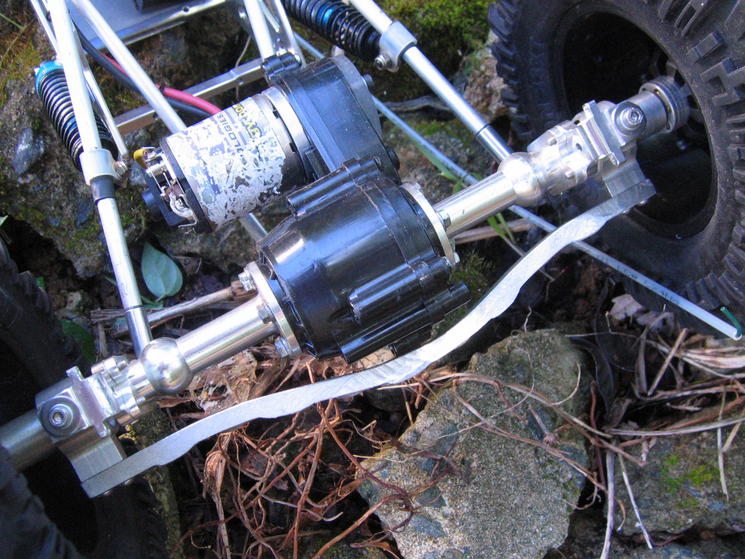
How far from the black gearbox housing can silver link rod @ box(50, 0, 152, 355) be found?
26 cm

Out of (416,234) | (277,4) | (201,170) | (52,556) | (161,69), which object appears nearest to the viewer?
(52,556)

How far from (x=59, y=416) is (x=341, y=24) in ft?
2.90

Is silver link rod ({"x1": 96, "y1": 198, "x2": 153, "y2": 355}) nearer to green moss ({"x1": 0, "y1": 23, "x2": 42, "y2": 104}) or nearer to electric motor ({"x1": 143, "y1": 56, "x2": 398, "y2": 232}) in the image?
electric motor ({"x1": 143, "y1": 56, "x2": 398, "y2": 232})

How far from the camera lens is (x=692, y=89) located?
3.43 ft

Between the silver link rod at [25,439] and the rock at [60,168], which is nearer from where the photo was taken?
the silver link rod at [25,439]

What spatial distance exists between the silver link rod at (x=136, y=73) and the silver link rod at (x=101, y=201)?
0.15ft

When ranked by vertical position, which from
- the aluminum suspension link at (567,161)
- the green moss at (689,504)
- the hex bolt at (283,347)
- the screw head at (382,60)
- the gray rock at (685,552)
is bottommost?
the gray rock at (685,552)

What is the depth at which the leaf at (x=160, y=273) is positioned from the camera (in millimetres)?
1521

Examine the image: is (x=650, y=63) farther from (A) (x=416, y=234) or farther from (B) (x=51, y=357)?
(B) (x=51, y=357)

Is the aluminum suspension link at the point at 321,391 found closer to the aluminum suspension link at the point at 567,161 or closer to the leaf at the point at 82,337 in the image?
the aluminum suspension link at the point at 567,161

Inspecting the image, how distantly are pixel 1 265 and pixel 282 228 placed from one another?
1.66 feet

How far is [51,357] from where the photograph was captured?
1.14m

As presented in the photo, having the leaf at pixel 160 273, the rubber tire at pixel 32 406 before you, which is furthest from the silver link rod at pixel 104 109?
the leaf at pixel 160 273

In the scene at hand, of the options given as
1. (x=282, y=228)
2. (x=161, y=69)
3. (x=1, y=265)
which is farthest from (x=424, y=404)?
(x=161, y=69)
